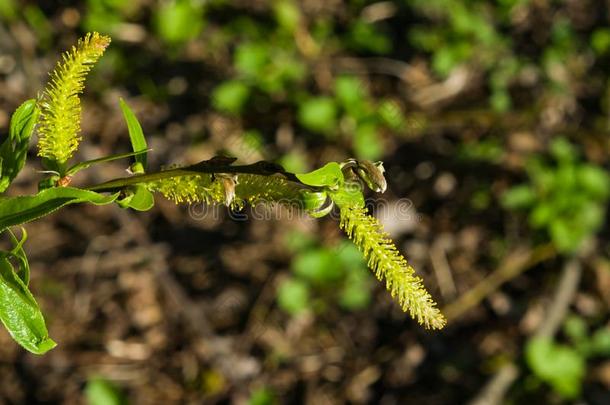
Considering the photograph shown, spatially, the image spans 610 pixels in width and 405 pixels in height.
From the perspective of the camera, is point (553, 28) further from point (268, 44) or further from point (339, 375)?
point (339, 375)

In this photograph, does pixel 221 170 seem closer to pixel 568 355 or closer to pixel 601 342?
pixel 568 355

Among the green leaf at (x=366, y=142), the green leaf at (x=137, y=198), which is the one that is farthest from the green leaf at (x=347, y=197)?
the green leaf at (x=366, y=142)

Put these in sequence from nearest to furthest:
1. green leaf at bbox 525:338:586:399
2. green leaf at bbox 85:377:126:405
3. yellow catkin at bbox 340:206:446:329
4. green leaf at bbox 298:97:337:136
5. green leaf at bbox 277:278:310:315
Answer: yellow catkin at bbox 340:206:446:329, green leaf at bbox 85:377:126:405, green leaf at bbox 525:338:586:399, green leaf at bbox 277:278:310:315, green leaf at bbox 298:97:337:136

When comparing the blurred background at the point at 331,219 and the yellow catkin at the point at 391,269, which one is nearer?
the yellow catkin at the point at 391,269

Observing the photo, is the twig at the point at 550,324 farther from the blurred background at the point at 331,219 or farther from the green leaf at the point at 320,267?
the green leaf at the point at 320,267

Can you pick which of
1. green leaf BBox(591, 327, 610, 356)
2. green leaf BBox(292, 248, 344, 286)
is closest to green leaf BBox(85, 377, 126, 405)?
green leaf BBox(292, 248, 344, 286)

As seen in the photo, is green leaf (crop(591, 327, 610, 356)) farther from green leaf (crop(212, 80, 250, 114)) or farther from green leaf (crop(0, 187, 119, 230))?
green leaf (crop(0, 187, 119, 230))

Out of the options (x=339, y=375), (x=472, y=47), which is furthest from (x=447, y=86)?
(x=339, y=375)
